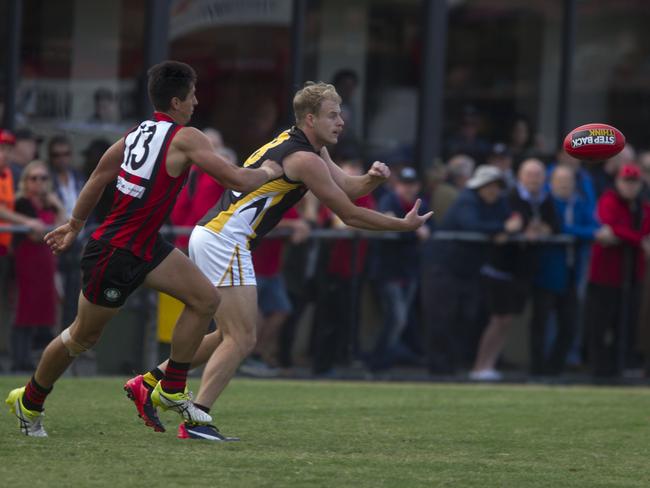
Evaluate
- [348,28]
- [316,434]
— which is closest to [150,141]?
[316,434]

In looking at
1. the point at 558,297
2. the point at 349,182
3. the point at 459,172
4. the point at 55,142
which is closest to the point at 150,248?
the point at 349,182

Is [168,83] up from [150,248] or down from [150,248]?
up

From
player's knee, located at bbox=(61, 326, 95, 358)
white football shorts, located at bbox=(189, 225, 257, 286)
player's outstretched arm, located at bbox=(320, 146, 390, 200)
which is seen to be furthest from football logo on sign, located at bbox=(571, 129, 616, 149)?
player's knee, located at bbox=(61, 326, 95, 358)

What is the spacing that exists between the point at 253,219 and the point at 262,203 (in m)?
0.10

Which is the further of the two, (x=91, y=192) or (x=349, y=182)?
(x=349, y=182)

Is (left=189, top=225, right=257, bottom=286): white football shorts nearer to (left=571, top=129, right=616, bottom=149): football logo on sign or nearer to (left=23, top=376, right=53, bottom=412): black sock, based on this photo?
(left=23, top=376, right=53, bottom=412): black sock

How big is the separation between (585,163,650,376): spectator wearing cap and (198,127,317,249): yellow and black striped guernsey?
571 cm

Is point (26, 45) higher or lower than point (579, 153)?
higher

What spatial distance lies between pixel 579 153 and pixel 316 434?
235 centimetres

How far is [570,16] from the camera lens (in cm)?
1680

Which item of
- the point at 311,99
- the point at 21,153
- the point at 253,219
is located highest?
the point at 311,99

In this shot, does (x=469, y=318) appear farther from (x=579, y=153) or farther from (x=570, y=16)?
(x=570, y=16)

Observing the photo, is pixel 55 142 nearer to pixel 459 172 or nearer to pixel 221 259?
pixel 459 172

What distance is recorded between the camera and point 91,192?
748 cm
